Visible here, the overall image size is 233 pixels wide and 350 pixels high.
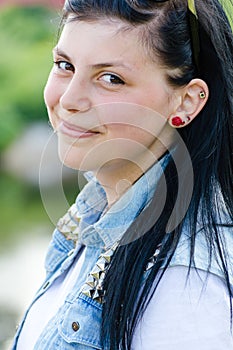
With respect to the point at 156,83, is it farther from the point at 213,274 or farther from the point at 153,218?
the point at 213,274

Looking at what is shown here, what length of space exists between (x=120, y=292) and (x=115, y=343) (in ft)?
0.27

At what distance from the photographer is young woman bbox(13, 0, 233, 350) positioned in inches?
51.4

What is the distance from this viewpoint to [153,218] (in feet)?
4.54

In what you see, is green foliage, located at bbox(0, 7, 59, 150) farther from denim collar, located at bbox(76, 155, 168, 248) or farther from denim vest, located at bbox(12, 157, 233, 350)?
denim collar, located at bbox(76, 155, 168, 248)

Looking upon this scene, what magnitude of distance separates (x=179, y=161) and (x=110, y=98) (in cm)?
17

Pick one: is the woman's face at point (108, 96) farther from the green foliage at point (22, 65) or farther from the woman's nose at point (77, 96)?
the green foliage at point (22, 65)

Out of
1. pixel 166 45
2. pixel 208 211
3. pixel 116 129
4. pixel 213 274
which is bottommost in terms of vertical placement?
pixel 213 274

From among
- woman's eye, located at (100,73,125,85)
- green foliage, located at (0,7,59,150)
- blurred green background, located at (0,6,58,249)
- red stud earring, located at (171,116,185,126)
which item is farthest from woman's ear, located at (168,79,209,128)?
green foliage, located at (0,7,59,150)

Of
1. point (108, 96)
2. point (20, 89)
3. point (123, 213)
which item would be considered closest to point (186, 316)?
point (123, 213)

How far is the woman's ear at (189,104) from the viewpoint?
1414 millimetres

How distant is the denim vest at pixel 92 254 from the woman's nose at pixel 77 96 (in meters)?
0.17

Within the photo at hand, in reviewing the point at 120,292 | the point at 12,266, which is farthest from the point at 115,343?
the point at 12,266

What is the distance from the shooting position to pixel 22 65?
25.0 ft

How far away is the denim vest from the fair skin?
7 cm
